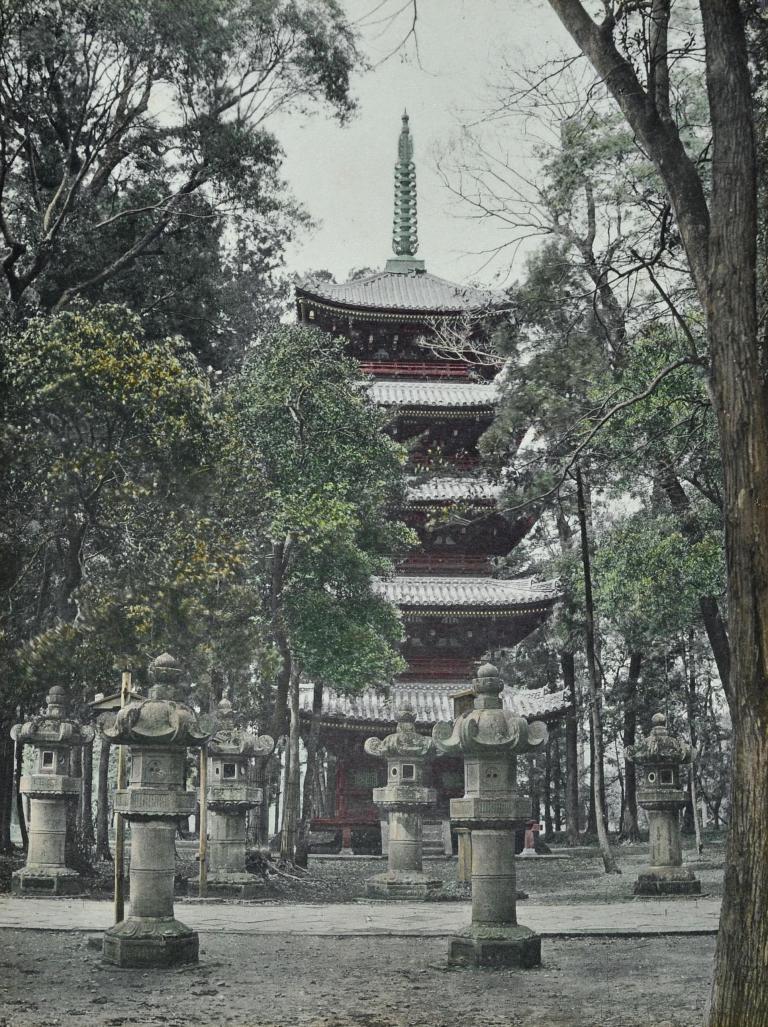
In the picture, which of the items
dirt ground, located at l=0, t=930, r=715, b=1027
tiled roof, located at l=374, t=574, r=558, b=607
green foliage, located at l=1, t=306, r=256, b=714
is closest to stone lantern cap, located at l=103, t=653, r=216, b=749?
dirt ground, located at l=0, t=930, r=715, b=1027

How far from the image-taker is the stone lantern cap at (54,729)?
51.2 ft

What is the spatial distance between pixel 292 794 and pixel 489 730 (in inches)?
516

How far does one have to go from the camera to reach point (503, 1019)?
23.0 feet

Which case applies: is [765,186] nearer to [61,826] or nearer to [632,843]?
[61,826]

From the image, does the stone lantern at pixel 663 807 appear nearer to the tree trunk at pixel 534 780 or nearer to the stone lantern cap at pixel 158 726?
the stone lantern cap at pixel 158 726

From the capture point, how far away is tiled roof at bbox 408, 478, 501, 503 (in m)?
28.8

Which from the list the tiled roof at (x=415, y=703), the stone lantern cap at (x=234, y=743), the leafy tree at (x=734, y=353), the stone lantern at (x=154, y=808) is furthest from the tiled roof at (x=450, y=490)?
the leafy tree at (x=734, y=353)

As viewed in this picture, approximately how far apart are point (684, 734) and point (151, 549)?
25.4 metres

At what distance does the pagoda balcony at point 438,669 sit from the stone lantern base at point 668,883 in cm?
1399

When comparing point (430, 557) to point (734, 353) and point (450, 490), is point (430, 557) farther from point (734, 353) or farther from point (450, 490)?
point (734, 353)

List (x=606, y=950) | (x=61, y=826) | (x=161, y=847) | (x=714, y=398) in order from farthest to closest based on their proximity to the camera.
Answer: (x=61, y=826)
(x=606, y=950)
(x=161, y=847)
(x=714, y=398)

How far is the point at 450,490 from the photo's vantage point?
30.1m

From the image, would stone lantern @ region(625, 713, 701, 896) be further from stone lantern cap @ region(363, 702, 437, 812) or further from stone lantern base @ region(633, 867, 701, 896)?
stone lantern cap @ region(363, 702, 437, 812)

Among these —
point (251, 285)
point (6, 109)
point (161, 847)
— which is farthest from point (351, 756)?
point (161, 847)
